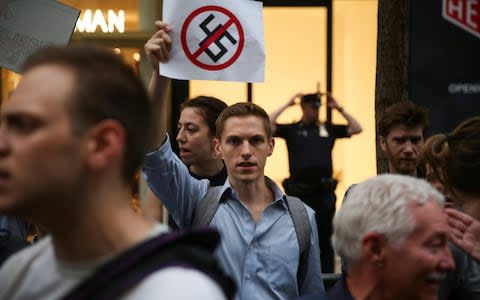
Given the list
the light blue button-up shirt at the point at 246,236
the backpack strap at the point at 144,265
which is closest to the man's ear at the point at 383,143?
the light blue button-up shirt at the point at 246,236

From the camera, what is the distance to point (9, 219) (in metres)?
4.57

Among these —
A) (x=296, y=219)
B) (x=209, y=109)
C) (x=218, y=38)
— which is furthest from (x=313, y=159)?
(x=296, y=219)

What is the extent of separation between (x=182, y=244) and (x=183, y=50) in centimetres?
278

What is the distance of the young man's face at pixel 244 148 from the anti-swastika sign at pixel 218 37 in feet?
1.02

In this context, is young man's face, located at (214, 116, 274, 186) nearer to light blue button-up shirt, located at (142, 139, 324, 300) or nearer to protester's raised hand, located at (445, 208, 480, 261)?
light blue button-up shirt, located at (142, 139, 324, 300)

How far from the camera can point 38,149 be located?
188cm

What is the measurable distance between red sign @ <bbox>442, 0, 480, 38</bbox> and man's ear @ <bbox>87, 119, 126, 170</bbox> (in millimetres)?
6670

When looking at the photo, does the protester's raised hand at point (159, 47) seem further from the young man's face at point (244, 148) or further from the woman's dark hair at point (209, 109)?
the woman's dark hair at point (209, 109)

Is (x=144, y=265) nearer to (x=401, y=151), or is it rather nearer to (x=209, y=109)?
(x=209, y=109)

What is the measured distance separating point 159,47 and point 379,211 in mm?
1748

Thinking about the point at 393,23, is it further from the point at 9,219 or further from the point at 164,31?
the point at 9,219

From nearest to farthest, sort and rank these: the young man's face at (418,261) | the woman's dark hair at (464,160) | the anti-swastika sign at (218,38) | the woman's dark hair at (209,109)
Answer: the young man's face at (418,261) < the woman's dark hair at (464,160) < the anti-swastika sign at (218,38) < the woman's dark hair at (209,109)

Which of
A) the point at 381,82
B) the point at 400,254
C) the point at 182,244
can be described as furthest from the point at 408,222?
the point at 381,82

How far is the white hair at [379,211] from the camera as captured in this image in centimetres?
279
